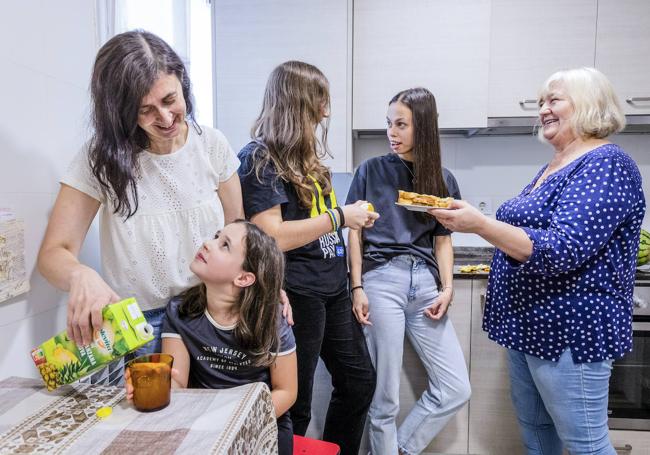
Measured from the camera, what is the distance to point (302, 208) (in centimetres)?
132

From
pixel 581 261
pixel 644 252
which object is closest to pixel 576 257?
pixel 581 261

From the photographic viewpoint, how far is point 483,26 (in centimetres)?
193

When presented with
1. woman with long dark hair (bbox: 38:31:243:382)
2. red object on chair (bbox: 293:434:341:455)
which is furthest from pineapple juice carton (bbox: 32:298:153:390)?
red object on chair (bbox: 293:434:341:455)

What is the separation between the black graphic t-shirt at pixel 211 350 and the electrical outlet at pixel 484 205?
1706mm

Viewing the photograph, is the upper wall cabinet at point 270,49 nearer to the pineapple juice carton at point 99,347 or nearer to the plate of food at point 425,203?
the plate of food at point 425,203

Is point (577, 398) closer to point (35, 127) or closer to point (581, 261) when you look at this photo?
point (581, 261)

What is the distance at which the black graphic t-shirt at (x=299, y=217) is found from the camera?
1244 millimetres

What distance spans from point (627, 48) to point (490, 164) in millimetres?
760

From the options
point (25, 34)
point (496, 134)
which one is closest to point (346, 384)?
point (25, 34)

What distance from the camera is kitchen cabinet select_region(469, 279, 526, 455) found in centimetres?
179

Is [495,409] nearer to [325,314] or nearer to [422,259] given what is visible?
[422,259]

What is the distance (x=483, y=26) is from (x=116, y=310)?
191cm

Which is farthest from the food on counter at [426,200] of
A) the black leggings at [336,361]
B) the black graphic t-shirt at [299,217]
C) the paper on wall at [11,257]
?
the paper on wall at [11,257]

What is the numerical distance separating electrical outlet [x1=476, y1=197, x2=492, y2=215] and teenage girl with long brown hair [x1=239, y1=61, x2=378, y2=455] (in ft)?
3.75
